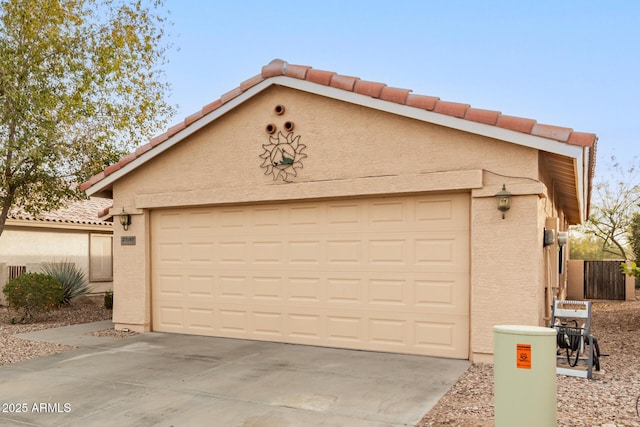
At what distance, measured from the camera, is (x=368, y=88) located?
8.12 meters

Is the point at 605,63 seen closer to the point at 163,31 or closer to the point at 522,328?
the point at 163,31

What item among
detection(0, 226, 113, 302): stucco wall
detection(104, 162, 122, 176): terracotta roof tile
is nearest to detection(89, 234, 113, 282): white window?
detection(0, 226, 113, 302): stucco wall

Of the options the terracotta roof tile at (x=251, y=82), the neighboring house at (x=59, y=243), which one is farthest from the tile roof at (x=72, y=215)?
the terracotta roof tile at (x=251, y=82)


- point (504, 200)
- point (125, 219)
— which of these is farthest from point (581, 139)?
point (125, 219)

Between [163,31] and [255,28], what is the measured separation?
2551mm

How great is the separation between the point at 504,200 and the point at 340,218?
2643 mm

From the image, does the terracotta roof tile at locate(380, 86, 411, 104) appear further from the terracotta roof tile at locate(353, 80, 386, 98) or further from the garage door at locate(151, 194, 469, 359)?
the garage door at locate(151, 194, 469, 359)

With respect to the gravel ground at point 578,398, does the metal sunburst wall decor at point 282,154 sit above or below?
above

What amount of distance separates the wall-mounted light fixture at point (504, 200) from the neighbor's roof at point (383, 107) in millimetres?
706

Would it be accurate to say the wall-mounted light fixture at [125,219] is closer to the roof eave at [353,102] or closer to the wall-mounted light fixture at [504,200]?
the roof eave at [353,102]

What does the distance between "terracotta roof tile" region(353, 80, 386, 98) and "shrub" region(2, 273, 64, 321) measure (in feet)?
28.3

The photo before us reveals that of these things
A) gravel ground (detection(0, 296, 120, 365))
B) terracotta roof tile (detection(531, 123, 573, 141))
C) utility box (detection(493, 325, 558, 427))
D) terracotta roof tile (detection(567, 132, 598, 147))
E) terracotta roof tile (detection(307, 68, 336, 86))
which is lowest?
gravel ground (detection(0, 296, 120, 365))

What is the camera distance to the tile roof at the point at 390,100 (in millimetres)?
7004

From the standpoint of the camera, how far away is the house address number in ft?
34.6
